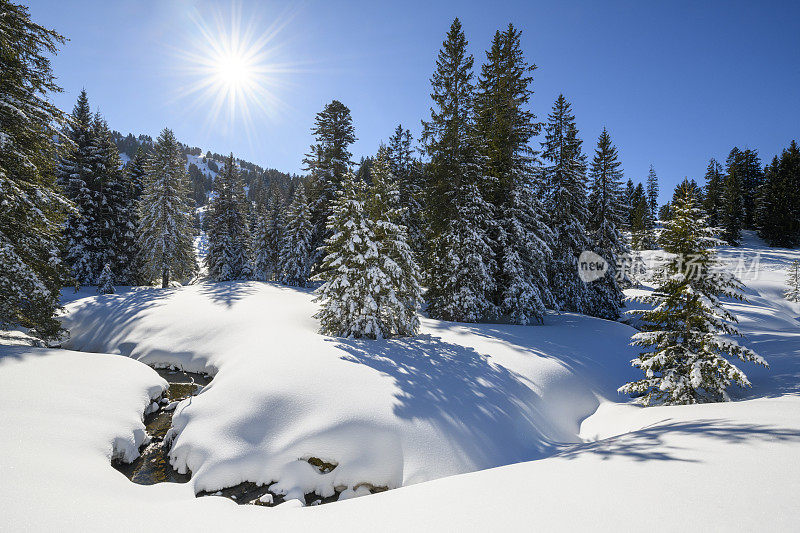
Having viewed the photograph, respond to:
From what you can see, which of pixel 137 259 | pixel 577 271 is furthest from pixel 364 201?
pixel 137 259

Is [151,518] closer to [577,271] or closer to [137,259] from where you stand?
[577,271]

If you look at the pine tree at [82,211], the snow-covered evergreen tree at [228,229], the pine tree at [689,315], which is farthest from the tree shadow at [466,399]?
the snow-covered evergreen tree at [228,229]

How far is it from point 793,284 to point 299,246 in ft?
177

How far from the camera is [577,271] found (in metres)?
22.5

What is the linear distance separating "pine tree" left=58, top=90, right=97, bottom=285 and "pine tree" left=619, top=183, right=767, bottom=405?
34.3 metres

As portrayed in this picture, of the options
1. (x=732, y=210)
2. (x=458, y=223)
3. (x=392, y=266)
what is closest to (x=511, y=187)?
(x=458, y=223)

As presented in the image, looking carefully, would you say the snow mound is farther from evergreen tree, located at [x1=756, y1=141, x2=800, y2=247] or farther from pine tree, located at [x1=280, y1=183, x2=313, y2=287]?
evergreen tree, located at [x1=756, y1=141, x2=800, y2=247]

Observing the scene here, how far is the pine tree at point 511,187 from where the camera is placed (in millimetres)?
17359

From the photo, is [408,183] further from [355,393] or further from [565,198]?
[355,393]

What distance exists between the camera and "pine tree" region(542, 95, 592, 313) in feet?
70.6

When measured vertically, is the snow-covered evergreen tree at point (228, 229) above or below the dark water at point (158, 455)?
above

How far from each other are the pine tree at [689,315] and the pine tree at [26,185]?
18.4 m

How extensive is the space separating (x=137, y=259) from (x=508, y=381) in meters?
33.5

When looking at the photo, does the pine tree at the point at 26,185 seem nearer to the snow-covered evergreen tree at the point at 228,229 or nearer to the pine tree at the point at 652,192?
the snow-covered evergreen tree at the point at 228,229
